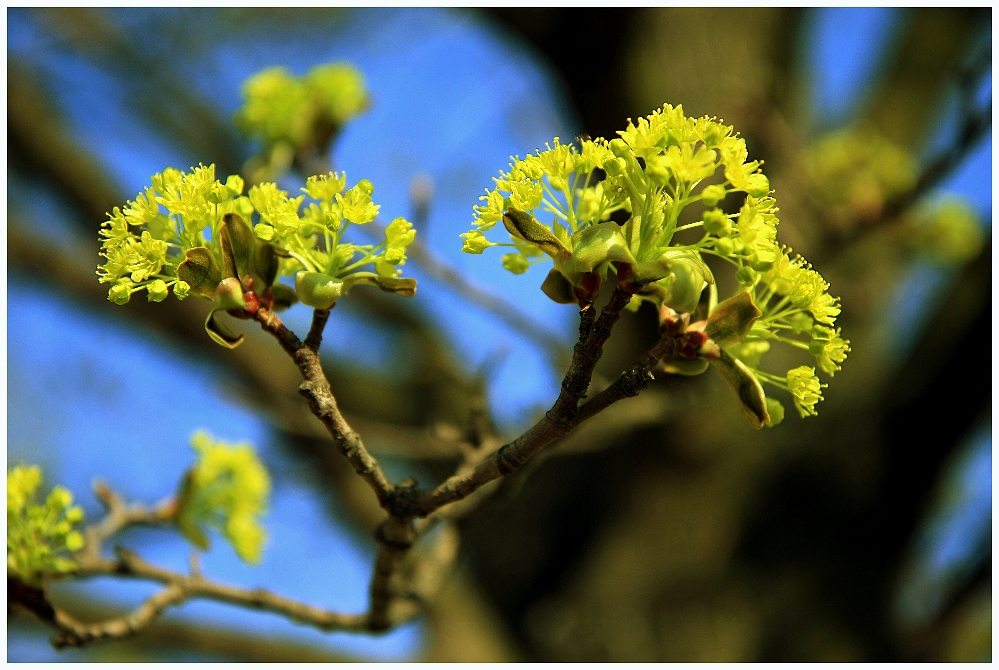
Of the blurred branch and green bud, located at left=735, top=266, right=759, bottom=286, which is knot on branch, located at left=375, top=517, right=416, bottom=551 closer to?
green bud, located at left=735, top=266, right=759, bottom=286

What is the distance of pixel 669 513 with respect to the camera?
3.42 metres

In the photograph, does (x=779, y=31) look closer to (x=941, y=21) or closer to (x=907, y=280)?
(x=941, y=21)

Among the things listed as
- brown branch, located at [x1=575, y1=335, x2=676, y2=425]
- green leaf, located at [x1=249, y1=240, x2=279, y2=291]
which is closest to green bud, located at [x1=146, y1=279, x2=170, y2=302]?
green leaf, located at [x1=249, y1=240, x2=279, y2=291]

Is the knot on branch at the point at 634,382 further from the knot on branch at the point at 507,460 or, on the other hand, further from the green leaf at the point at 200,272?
the green leaf at the point at 200,272

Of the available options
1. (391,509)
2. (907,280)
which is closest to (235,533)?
(391,509)

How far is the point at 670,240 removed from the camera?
0.92 m

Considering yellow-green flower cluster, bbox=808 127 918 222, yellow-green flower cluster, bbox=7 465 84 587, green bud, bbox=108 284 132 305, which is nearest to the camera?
green bud, bbox=108 284 132 305

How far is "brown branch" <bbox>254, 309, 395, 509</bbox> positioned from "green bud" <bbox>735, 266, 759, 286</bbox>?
0.51 metres

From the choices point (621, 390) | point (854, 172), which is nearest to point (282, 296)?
point (621, 390)

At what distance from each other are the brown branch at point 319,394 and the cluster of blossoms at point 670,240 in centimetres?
25

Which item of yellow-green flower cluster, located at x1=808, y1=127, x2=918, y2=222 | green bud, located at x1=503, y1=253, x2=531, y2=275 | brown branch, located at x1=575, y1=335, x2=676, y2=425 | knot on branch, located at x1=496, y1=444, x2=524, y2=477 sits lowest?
knot on branch, located at x1=496, y1=444, x2=524, y2=477

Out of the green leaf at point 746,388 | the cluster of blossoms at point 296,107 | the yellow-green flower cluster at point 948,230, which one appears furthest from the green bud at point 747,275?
the yellow-green flower cluster at point 948,230

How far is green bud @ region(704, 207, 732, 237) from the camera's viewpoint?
831 mm

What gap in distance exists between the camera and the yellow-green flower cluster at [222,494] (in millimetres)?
1609
